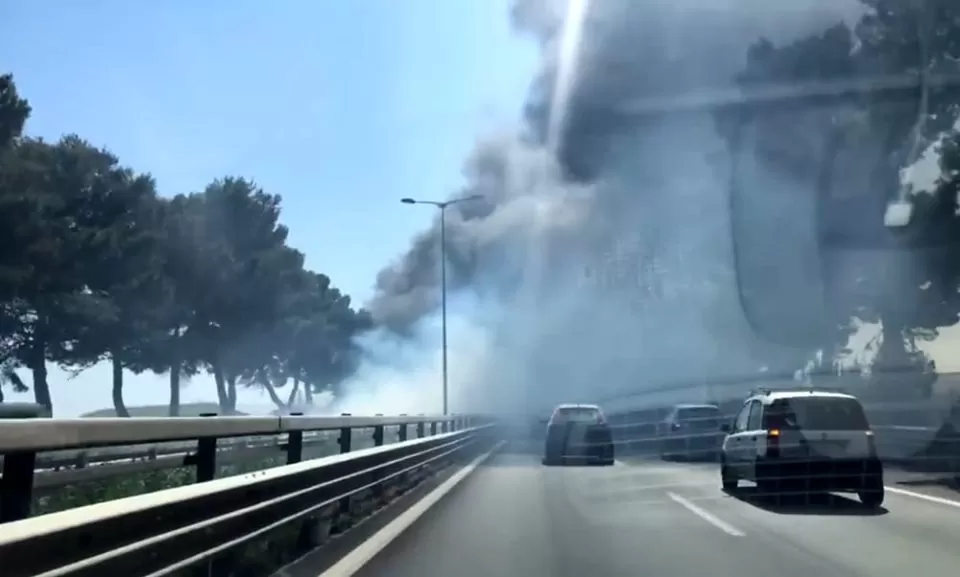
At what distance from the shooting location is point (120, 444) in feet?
24.7

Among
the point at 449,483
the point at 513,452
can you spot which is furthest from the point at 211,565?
the point at 513,452

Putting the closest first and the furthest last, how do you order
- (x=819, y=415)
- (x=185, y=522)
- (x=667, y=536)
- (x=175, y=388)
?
Result: 1. (x=185, y=522)
2. (x=667, y=536)
3. (x=819, y=415)
4. (x=175, y=388)

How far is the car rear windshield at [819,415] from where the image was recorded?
61.3 feet

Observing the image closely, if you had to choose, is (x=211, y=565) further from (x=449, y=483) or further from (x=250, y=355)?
(x=250, y=355)

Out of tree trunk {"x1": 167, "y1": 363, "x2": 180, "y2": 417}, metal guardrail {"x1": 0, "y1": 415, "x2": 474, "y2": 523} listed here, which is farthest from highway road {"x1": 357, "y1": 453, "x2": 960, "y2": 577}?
tree trunk {"x1": 167, "y1": 363, "x2": 180, "y2": 417}

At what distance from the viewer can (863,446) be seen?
18219mm

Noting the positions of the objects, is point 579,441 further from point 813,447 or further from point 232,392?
point 232,392

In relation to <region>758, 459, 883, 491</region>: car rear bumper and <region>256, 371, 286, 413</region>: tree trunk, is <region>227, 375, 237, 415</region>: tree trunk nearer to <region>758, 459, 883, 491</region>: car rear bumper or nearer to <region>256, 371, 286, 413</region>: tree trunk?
<region>256, 371, 286, 413</region>: tree trunk

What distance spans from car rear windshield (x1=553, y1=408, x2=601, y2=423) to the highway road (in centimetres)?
1109

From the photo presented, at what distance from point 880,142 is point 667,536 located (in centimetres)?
2514

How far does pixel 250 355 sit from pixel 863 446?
42.1m

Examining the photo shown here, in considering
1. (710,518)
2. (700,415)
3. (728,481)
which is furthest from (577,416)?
(710,518)

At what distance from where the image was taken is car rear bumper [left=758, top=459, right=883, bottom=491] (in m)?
18.0

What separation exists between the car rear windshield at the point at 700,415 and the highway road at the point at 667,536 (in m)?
14.6
